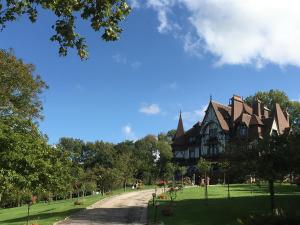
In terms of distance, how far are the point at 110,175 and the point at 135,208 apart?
20055 millimetres

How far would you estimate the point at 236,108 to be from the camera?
8281 centimetres

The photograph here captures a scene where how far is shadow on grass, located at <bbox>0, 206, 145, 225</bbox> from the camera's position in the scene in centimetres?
3066

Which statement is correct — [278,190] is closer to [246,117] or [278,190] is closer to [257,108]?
[246,117]

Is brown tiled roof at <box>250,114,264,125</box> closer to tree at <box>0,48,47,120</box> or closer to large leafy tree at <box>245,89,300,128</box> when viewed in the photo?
large leafy tree at <box>245,89,300,128</box>

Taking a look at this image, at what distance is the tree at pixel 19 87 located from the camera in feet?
146

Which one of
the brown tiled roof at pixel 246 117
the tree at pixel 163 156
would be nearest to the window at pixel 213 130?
the brown tiled roof at pixel 246 117

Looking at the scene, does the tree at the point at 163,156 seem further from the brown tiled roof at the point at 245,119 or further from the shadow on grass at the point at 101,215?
the shadow on grass at the point at 101,215

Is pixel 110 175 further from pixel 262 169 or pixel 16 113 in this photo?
pixel 262 169

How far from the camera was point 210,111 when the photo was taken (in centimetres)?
8412

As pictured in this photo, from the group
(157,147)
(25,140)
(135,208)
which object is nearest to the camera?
(25,140)

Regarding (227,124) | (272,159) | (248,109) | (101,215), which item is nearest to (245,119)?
(227,124)

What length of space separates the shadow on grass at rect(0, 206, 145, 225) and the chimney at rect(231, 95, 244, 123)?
47.7 meters

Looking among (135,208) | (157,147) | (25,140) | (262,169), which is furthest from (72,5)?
(157,147)

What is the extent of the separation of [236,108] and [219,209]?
51236 mm
